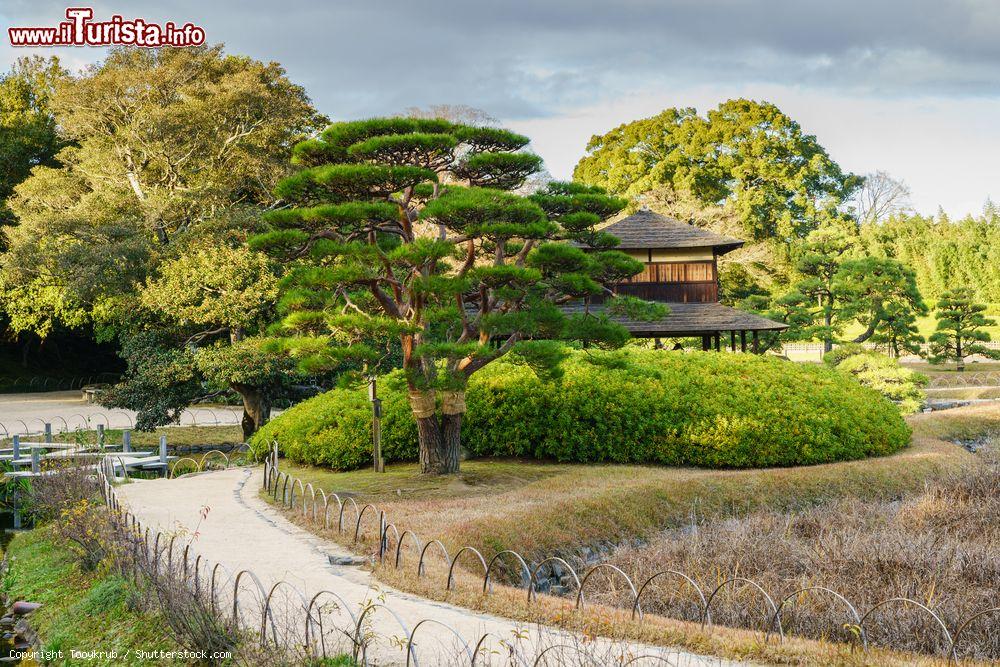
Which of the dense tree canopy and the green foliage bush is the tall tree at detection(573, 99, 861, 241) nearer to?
the dense tree canopy

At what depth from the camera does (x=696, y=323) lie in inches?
873

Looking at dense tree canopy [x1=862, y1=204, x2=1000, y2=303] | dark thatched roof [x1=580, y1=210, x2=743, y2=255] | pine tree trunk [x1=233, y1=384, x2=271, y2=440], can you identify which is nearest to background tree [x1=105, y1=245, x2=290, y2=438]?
pine tree trunk [x1=233, y1=384, x2=271, y2=440]

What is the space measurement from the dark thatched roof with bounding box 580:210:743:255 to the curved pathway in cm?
1185

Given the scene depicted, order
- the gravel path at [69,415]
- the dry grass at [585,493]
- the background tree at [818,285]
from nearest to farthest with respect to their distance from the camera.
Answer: the dry grass at [585,493] → the gravel path at [69,415] → the background tree at [818,285]

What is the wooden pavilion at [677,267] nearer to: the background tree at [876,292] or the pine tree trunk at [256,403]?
the background tree at [876,292]

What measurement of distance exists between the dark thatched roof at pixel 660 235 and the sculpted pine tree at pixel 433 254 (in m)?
9.62

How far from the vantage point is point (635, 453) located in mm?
15305

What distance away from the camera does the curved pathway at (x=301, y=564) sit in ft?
21.3

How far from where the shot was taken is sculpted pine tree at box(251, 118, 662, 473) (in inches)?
477

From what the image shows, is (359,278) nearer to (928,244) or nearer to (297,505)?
(297,505)

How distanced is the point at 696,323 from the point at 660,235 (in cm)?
272

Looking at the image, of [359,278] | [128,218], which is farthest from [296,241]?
[128,218]

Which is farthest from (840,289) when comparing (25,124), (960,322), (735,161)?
(25,124)

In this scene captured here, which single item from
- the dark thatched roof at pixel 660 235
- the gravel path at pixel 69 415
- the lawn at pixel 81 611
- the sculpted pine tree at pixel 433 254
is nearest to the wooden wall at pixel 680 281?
the dark thatched roof at pixel 660 235
